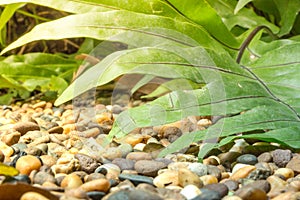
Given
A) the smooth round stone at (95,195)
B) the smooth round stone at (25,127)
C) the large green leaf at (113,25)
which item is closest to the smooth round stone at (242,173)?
the smooth round stone at (95,195)

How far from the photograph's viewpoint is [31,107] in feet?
4.54

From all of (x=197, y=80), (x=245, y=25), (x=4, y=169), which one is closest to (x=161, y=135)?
(x=197, y=80)

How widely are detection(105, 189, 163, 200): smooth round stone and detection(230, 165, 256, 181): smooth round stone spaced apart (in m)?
0.18

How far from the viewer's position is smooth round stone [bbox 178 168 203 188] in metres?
0.64

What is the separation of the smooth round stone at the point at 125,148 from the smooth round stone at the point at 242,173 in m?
0.19

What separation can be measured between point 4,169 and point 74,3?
1.56 ft

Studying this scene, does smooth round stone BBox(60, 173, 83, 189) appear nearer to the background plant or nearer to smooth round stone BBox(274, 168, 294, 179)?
the background plant

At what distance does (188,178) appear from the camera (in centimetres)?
64

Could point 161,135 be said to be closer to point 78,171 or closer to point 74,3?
point 78,171

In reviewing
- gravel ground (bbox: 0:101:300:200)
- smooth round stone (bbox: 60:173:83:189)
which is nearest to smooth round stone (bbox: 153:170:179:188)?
gravel ground (bbox: 0:101:300:200)

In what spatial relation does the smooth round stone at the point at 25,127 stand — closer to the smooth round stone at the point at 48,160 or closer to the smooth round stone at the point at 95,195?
the smooth round stone at the point at 48,160

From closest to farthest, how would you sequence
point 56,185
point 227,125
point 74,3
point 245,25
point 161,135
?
point 56,185 < point 227,125 < point 161,135 < point 74,3 < point 245,25

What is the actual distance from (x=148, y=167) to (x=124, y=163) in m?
0.05

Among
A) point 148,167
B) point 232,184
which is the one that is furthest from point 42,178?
Result: point 232,184
